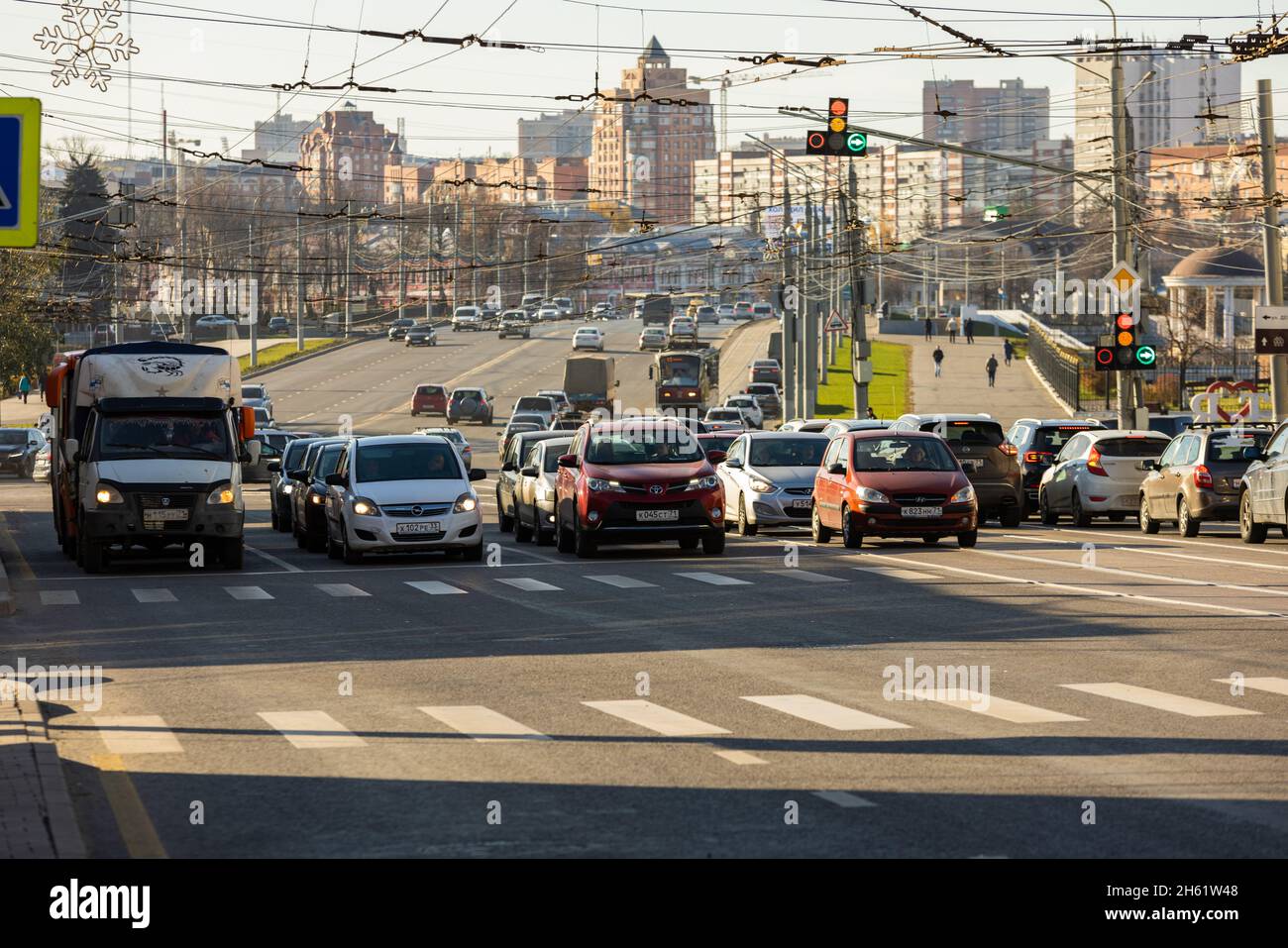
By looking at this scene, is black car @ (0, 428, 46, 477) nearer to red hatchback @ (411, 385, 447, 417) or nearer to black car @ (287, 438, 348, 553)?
red hatchback @ (411, 385, 447, 417)

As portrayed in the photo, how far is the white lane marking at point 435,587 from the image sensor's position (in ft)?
71.9

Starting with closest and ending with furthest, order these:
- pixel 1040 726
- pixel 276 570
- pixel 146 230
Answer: pixel 1040 726, pixel 276 570, pixel 146 230

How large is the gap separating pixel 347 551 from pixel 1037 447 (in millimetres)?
16639

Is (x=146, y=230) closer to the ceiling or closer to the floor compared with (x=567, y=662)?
closer to the ceiling

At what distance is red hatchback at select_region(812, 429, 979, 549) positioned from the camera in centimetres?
2773

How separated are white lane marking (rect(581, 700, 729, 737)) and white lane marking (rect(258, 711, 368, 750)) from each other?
165cm

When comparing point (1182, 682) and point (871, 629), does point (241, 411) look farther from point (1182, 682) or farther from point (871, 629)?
point (1182, 682)

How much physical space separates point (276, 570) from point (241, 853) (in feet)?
60.1

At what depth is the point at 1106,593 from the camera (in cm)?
2041

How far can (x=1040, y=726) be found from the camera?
459 inches

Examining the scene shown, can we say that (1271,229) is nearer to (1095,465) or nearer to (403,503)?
(1095,465)

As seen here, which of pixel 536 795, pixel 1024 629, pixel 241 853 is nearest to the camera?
pixel 241 853

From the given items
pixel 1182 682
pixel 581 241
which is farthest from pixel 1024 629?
pixel 581 241

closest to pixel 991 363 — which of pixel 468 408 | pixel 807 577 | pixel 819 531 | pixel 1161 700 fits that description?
pixel 468 408
